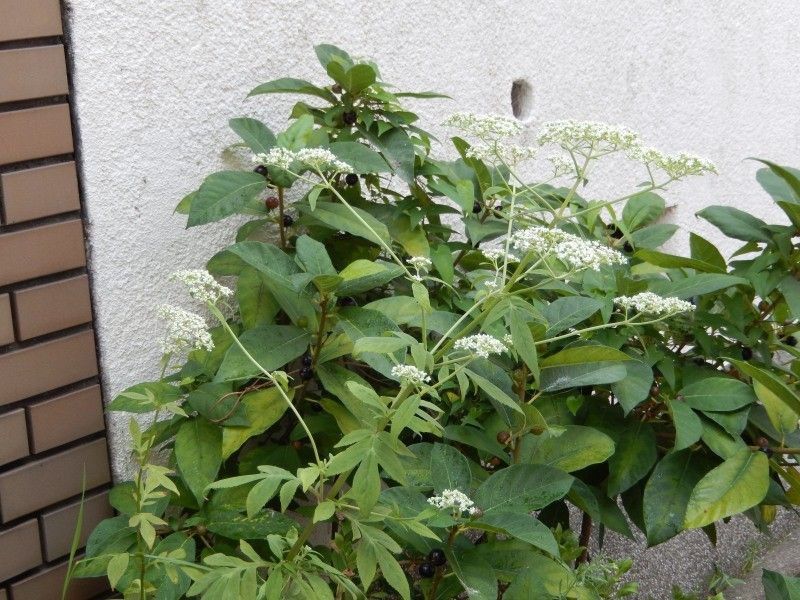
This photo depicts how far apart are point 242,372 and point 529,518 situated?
649 mm

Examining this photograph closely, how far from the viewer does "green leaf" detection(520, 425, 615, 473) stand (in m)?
2.20

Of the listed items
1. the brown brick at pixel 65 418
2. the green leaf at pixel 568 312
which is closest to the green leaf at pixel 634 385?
the green leaf at pixel 568 312

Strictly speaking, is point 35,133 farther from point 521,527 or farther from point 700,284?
point 700,284

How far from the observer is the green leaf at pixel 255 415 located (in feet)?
7.06

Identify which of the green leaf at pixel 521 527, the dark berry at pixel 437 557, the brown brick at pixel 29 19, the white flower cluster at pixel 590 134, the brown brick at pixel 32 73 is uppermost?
the brown brick at pixel 29 19

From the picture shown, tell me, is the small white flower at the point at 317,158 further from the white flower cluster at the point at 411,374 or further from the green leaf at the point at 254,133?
the white flower cluster at the point at 411,374

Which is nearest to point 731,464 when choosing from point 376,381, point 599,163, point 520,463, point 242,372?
point 520,463

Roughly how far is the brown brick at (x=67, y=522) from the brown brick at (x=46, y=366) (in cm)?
30

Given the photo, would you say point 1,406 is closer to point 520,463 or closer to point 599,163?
point 520,463

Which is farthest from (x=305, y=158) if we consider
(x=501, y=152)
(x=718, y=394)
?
(x=718, y=394)

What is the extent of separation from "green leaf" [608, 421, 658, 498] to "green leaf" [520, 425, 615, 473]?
0.15 meters

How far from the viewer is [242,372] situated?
2098 millimetres

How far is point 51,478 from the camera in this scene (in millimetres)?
2307

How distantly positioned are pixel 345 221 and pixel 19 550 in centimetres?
104
